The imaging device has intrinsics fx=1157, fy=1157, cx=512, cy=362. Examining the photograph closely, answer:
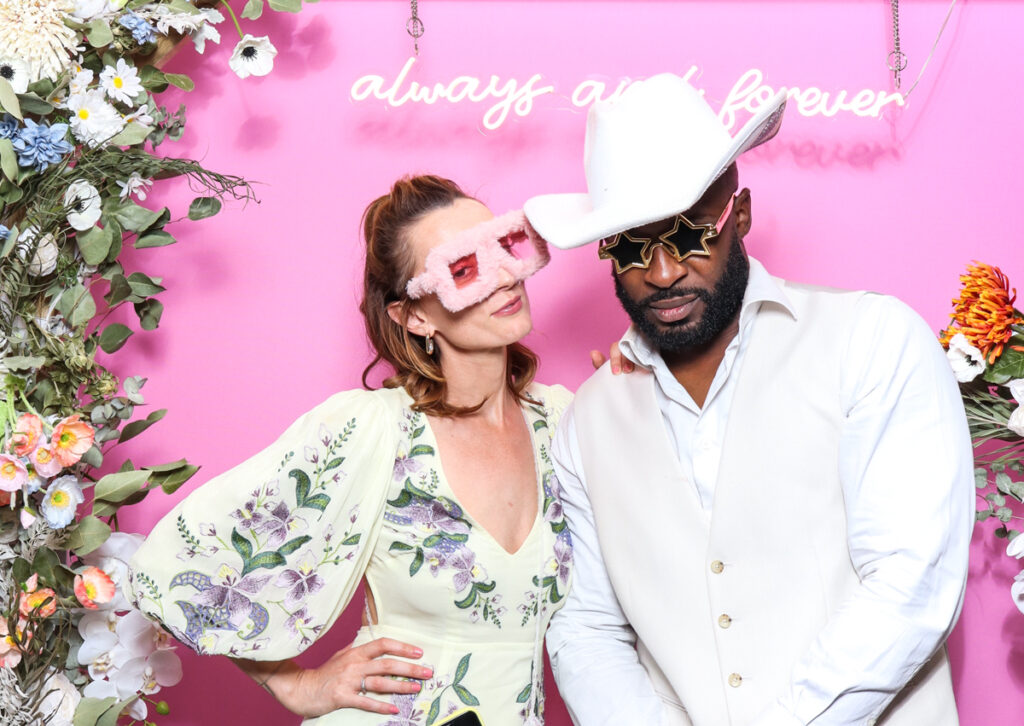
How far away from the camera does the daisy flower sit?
2348mm

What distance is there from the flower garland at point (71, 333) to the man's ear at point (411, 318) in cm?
51

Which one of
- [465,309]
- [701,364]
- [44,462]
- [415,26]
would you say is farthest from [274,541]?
[415,26]

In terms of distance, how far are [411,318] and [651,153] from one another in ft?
2.15

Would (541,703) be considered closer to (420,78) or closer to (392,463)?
(392,463)

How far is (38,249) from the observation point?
242cm

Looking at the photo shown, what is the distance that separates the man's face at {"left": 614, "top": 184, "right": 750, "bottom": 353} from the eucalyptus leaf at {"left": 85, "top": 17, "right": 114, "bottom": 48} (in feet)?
4.05

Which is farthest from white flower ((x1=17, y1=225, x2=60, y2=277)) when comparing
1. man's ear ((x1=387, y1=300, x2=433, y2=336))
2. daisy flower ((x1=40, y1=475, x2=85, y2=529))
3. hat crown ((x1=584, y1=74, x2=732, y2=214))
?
hat crown ((x1=584, y1=74, x2=732, y2=214))

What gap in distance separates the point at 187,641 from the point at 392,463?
533 millimetres

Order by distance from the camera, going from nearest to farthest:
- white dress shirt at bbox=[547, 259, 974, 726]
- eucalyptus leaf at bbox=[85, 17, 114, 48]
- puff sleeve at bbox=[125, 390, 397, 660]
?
white dress shirt at bbox=[547, 259, 974, 726], puff sleeve at bbox=[125, 390, 397, 660], eucalyptus leaf at bbox=[85, 17, 114, 48]

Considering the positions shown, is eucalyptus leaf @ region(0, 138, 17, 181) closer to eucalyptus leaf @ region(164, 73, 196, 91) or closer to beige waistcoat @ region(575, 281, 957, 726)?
Result: eucalyptus leaf @ region(164, 73, 196, 91)

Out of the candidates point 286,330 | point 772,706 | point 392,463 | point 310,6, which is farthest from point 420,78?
point 772,706

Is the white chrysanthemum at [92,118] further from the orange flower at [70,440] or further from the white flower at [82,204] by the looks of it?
the orange flower at [70,440]

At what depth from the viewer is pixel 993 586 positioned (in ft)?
9.34

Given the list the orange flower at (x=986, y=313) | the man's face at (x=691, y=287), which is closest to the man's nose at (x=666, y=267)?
the man's face at (x=691, y=287)
